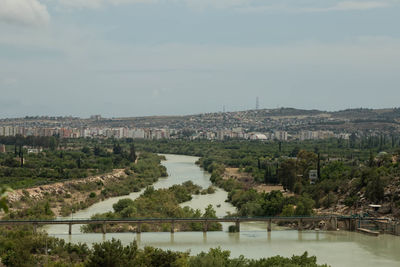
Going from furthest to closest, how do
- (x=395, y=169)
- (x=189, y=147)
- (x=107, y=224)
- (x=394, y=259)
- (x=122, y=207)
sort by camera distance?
(x=189, y=147) < (x=395, y=169) < (x=122, y=207) < (x=107, y=224) < (x=394, y=259)

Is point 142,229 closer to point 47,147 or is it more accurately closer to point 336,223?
point 336,223

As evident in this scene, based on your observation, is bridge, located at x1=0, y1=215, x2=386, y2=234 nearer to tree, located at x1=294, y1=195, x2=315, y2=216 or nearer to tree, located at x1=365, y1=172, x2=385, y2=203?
tree, located at x1=294, y1=195, x2=315, y2=216

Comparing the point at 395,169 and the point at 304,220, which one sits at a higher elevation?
the point at 395,169

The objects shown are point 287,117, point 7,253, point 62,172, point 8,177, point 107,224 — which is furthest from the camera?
point 287,117

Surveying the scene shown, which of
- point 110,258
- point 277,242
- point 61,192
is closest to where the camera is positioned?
point 110,258

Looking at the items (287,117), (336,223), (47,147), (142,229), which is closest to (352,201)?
(336,223)

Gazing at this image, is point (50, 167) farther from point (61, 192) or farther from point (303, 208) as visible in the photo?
point (303, 208)

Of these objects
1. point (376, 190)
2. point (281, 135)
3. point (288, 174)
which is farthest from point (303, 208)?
point (281, 135)

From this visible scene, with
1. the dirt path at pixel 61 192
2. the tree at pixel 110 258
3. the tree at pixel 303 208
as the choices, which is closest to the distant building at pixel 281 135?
the dirt path at pixel 61 192

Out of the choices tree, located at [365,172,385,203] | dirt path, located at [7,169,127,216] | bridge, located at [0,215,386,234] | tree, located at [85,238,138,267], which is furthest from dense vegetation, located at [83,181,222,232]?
tree, located at [85,238,138,267]

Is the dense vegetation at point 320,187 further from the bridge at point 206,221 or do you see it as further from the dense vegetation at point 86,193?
the dense vegetation at point 86,193

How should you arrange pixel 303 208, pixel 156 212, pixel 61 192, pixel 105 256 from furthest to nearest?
pixel 61 192
pixel 156 212
pixel 303 208
pixel 105 256
